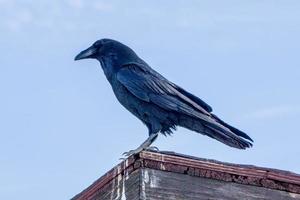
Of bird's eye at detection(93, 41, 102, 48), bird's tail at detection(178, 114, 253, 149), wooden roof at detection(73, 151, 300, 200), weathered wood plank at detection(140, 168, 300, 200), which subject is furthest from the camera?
bird's eye at detection(93, 41, 102, 48)

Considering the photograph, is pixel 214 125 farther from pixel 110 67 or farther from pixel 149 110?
pixel 110 67

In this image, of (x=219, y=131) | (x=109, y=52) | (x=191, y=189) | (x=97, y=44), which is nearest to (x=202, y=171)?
(x=191, y=189)

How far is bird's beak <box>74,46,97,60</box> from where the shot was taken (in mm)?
8942

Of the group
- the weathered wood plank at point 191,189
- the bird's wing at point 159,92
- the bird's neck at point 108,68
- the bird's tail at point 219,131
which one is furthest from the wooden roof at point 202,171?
the bird's neck at point 108,68

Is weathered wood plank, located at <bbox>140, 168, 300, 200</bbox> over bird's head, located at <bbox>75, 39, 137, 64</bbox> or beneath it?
beneath

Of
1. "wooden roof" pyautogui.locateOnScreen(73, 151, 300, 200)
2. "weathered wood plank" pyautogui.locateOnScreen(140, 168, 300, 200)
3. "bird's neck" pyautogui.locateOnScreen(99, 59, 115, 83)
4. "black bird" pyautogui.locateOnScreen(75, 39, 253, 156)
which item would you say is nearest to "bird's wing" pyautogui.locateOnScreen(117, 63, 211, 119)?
"black bird" pyautogui.locateOnScreen(75, 39, 253, 156)

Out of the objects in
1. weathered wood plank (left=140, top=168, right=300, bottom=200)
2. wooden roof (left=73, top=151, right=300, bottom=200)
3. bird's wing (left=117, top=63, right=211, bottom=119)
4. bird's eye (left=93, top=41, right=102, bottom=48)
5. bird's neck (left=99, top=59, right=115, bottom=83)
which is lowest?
weathered wood plank (left=140, top=168, right=300, bottom=200)

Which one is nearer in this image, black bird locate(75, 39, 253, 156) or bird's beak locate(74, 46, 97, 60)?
black bird locate(75, 39, 253, 156)

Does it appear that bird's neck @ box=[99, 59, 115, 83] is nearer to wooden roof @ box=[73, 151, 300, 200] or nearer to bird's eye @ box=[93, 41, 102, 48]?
bird's eye @ box=[93, 41, 102, 48]

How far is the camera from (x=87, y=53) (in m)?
9.03

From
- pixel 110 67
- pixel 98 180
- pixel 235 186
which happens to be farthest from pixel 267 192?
pixel 110 67

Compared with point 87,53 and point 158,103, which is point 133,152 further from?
point 87,53

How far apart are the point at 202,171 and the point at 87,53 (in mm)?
2429

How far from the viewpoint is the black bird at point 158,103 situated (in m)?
8.05
